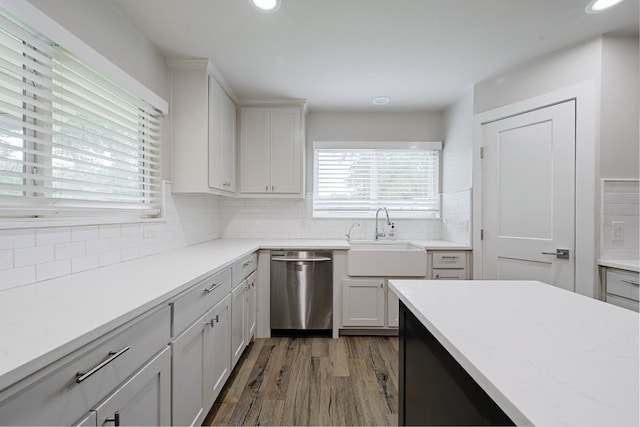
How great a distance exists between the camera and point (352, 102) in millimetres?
3244

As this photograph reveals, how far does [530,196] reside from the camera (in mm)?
A: 2459

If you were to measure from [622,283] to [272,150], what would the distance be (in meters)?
3.04

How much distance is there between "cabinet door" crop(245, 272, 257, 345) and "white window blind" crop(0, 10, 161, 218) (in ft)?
3.47

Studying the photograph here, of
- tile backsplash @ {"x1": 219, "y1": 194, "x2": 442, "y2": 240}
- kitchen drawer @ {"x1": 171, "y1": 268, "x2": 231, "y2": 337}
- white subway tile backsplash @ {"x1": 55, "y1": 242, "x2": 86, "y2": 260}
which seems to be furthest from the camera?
tile backsplash @ {"x1": 219, "y1": 194, "x2": 442, "y2": 240}

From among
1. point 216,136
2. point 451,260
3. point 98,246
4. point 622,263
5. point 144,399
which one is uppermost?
point 216,136

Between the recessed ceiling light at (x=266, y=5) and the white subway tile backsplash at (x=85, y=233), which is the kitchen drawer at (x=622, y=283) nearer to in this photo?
the recessed ceiling light at (x=266, y=5)

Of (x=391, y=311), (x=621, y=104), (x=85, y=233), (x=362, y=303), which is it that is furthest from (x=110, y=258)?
(x=621, y=104)

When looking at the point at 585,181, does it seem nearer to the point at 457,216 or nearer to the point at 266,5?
the point at 457,216

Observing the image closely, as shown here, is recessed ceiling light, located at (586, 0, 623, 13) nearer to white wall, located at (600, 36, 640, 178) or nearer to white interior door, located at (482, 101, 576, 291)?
white wall, located at (600, 36, 640, 178)

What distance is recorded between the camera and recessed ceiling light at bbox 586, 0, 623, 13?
1749mm

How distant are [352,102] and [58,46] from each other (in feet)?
8.12

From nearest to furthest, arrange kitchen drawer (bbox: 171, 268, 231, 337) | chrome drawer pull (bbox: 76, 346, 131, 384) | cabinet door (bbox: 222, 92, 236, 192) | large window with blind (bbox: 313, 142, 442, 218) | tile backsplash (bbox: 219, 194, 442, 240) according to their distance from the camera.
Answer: chrome drawer pull (bbox: 76, 346, 131, 384) → kitchen drawer (bbox: 171, 268, 231, 337) → cabinet door (bbox: 222, 92, 236, 192) → tile backsplash (bbox: 219, 194, 442, 240) → large window with blind (bbox: 313, 142, 442, 218)

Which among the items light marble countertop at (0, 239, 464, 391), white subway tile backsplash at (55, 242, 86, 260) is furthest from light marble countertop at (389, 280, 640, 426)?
white subway tile backsplash at (55, 242, 86, 260)

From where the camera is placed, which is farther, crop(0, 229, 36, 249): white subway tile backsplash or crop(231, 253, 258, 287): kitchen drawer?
crop(231, 253, 258, 287): kitchen drawer
